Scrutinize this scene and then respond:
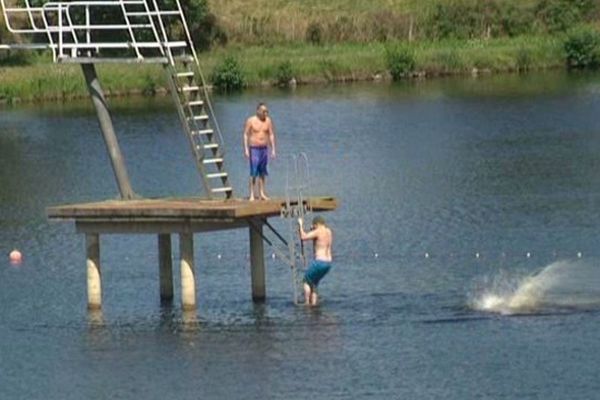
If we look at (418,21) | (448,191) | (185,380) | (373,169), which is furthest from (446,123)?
(185,380)

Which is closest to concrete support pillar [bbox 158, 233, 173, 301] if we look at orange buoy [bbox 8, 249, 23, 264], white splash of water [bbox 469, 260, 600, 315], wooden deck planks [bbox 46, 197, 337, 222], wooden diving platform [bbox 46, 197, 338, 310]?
wooden diving platform [bbox 46, 197, 338, 310]

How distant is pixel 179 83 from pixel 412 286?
5885mm

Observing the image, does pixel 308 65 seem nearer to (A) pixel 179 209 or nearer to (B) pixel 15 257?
(B) pixel 15 257

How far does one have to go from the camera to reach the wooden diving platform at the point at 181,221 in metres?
39.7

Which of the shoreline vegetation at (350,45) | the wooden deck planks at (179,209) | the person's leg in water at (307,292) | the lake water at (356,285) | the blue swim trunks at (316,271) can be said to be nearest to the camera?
the lake water at (356,285)

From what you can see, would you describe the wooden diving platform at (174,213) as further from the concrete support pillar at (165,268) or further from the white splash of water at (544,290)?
the white splash of water at (544,290)

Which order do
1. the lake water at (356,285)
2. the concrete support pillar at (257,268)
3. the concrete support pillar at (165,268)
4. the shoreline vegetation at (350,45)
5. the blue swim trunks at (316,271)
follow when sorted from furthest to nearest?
the shoreline vegetation at (350,45), the concrete support pillar at (165,268), the concrete support pillar at (257,268), the blue swim trunks at (316,271), the lake water at (356,285)

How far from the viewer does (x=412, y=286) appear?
1690 inches

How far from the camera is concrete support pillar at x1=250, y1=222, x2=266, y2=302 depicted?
41531 millimetres

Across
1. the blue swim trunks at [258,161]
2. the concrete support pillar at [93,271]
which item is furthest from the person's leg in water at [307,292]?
the concrete support pillar at [93,271]

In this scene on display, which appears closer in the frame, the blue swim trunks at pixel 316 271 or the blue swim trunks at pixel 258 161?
the blue swim trunks at pixel 316 271

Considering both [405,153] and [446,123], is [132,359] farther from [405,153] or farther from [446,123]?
[446,123]

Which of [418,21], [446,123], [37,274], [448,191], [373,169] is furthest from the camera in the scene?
[418,21]

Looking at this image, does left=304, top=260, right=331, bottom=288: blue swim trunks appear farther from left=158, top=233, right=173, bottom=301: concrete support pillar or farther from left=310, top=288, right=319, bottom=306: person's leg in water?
left=158, top=233, right=173, bottom=301: concrete support pillar
